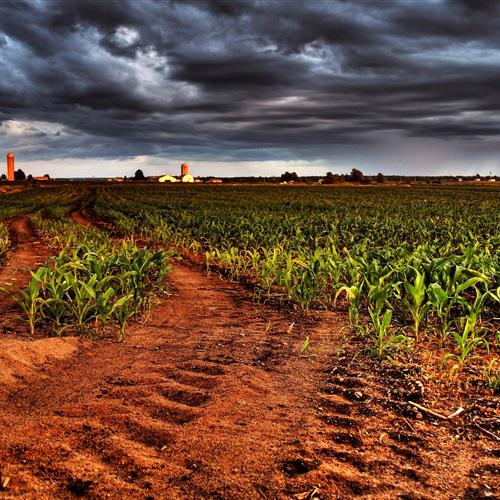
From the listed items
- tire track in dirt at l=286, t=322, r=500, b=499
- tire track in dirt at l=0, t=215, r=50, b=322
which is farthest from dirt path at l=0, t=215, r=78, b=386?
tire track in dirt at l=286, t=322, r=500, b=499

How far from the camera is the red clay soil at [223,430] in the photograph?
251 cm

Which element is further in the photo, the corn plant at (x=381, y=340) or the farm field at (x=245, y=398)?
the corn plant at (x=381, y=340)

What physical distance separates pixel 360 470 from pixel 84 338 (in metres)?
3.21

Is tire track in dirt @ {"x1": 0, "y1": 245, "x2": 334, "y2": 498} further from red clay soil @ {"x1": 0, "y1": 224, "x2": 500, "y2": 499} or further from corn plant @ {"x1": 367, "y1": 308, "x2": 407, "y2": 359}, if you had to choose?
corn plant @ {"x1": 367, "y1": 308, "x2": 407, "y2": 359}

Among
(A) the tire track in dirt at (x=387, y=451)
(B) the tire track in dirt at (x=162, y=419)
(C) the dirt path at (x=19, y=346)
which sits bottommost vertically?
(A) the tire track in dirt at (x=387, y=451)

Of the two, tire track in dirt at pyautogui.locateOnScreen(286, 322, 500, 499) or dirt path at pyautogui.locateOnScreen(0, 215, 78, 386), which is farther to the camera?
dirt path at pyautogui.locateOnScreen(0, 215, 78, 386)

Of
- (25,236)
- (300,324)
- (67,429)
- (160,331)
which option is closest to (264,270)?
(300,324)

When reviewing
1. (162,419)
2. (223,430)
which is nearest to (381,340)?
(223,430)

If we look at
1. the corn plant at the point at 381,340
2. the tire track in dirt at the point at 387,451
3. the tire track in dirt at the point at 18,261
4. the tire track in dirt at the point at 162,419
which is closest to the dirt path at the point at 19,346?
the tire track in dirt at the point at 18,261

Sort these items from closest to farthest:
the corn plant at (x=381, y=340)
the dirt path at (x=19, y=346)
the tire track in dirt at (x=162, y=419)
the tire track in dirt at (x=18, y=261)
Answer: the tire track in dirt at (x=162, y=419), the dirt path at (x=19, y=346), the corn plant at (x=381, y=340), the tire track in dirt at (x=18, y=261)

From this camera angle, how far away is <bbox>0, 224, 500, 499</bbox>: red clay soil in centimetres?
251

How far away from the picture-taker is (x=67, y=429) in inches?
115

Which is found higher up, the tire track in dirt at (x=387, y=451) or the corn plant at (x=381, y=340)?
the corn plant at (x=381, y=340)

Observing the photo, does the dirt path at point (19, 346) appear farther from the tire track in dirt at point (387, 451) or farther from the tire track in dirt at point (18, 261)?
the tire track in dirt at point (387, 451)
